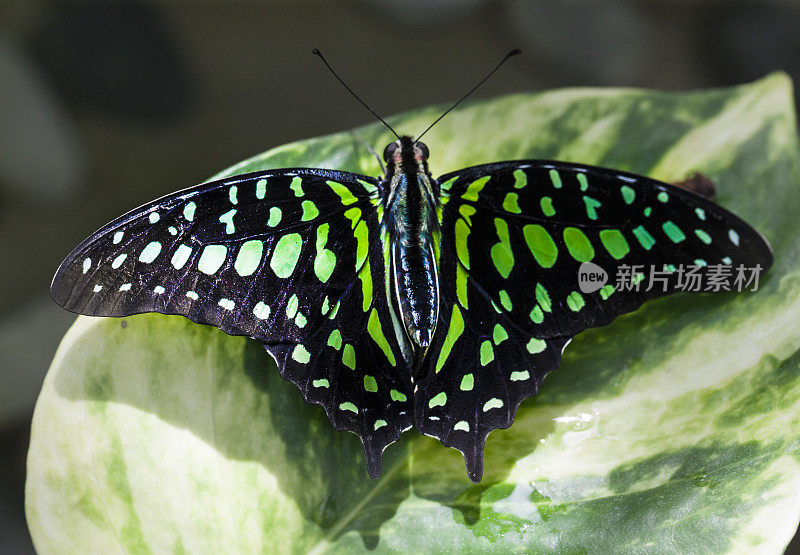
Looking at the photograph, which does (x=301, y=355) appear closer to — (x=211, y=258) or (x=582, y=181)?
(x=211, y=258)

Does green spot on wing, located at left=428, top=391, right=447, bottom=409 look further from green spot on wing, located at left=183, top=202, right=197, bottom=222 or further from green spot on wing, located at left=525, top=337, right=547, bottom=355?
green spot on wing, located at left=183, top=202, right=197, bottom=222

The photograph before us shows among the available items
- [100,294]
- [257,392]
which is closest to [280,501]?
[257,392]

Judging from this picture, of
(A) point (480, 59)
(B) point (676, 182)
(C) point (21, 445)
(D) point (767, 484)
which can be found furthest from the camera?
(A) point (480, 59)

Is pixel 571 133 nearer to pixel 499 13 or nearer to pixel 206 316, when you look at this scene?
pixel 206 316

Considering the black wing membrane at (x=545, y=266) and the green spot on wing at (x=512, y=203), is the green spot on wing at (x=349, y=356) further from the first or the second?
the green spot on wing at (x=512, y=203)

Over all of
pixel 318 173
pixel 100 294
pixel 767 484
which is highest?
pixel 318 173

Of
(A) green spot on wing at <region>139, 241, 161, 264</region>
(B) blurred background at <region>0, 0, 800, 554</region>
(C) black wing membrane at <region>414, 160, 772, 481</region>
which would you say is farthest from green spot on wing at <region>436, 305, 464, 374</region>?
(B) blurred background at <region>0, 0, 800, 554</region>
